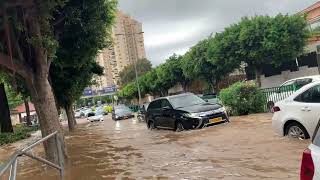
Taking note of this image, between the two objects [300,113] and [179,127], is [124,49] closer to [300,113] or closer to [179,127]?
[179,127]

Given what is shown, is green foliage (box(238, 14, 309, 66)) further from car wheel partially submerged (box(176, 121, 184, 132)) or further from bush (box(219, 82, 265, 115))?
car wheel partially submerged (box(176, 121, 184, 132))

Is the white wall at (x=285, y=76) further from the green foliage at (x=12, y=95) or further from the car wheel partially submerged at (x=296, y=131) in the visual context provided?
the car wheel partially submerged at (x=296, y=131)

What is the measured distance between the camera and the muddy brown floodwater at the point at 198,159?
941 cm

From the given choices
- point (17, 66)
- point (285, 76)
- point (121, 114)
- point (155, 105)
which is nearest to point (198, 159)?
point (17, 66)

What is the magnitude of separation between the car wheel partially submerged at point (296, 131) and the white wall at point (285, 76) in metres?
23.5

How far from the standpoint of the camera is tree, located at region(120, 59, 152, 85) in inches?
3996

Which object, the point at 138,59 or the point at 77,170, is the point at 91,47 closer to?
the point at 77,170

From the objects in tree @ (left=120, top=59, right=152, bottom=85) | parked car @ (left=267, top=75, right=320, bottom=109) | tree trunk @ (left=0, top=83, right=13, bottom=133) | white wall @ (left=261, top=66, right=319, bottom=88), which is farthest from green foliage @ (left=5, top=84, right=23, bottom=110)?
tree @ (left=120, top=59, right=152, bottom=85)

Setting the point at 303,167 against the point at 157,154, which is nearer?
the point at 303,167

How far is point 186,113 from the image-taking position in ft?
61.9

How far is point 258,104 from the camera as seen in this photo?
901 inches

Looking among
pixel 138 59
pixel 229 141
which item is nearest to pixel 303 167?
pixel 229 141

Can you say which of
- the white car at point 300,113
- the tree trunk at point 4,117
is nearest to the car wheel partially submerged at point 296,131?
the white car at point 300,113

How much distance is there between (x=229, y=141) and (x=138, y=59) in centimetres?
8696
